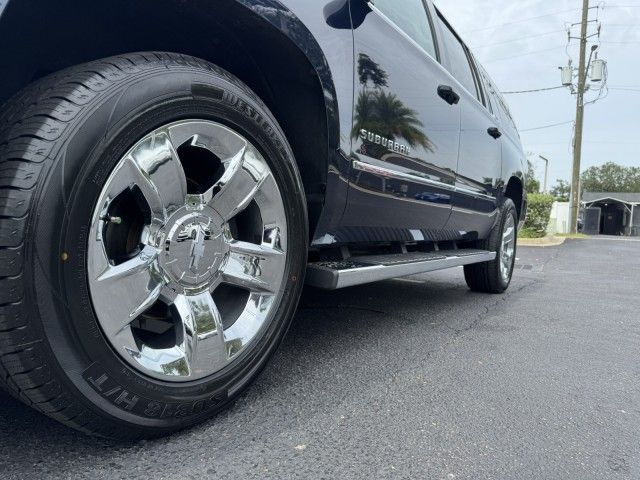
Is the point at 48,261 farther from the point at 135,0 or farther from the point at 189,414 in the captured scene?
the point at 135,0

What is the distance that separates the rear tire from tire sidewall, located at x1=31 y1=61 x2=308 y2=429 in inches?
130

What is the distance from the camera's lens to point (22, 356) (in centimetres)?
112

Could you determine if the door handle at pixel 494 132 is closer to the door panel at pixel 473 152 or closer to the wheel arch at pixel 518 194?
the door panel at pixel 473 152

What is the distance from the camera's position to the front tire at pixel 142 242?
3.75 ft

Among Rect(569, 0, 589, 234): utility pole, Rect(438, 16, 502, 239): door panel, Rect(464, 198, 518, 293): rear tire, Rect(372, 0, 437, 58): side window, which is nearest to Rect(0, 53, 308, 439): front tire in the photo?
Rect(372, 0, 437, 58): side window

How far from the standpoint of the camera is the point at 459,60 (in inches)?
151

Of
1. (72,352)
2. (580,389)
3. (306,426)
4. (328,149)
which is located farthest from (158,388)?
(580,389)

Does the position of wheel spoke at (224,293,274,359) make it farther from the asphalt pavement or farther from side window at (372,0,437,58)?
side window at (372,0,437,58)

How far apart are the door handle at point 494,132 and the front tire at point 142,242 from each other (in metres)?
2.74

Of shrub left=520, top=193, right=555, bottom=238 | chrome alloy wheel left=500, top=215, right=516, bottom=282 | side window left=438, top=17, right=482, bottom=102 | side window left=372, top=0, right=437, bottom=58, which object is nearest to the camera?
side window left=372, top=0, right=437, bottom=58

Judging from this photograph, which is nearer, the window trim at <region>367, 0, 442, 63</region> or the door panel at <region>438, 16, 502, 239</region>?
the window trim at <region>367, 0, 442, 63</region>

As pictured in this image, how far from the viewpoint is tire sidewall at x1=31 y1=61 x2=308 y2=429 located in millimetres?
1155

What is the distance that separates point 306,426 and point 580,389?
1.32 metres

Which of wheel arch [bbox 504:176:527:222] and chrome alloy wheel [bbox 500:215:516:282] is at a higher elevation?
wheel arch [bbox 504:176:527:222]
